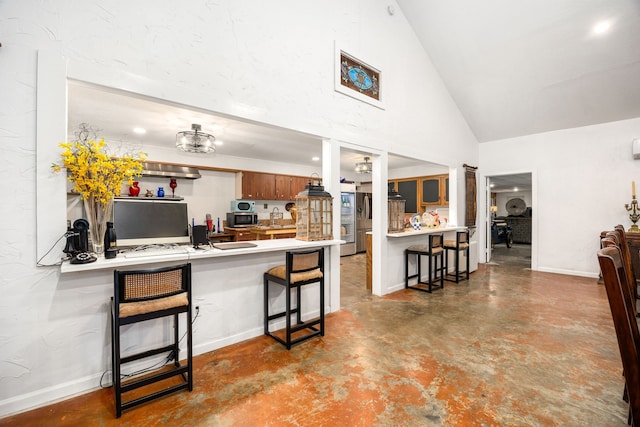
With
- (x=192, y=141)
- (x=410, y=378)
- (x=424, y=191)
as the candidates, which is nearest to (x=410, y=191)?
(x=424, y=191)

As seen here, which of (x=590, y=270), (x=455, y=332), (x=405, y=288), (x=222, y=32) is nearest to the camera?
(x=222, y=32)

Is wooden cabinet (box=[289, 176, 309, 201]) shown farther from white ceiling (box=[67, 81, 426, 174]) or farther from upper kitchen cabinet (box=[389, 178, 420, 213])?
upper kitchen cabinet (box=[389, 178, 420, 213])

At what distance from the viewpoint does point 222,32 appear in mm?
2529

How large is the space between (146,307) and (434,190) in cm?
692

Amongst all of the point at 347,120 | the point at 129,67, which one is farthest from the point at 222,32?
the point at 347,120

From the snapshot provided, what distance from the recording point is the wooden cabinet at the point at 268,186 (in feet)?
20.9

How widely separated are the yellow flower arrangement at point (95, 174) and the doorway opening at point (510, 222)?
7.04 meters

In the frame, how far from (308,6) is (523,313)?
14.6 ft

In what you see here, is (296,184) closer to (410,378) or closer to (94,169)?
(94,169)

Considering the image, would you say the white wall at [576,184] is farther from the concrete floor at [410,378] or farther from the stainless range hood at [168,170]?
the stainless range hood at [168,170]

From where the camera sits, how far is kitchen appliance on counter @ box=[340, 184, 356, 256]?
24.2 feet

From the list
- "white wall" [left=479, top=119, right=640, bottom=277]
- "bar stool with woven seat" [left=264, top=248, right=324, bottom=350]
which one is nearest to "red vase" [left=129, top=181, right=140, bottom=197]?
"bar stool with woven seat" [left=264, top=248, right=324, bottom=350]

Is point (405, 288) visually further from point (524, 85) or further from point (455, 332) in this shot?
point (524, 85)

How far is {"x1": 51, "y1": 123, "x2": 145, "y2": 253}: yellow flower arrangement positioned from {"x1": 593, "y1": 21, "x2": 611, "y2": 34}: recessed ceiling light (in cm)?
571
